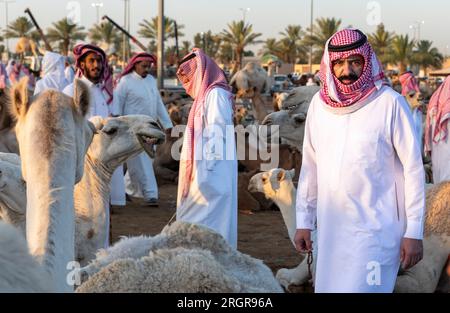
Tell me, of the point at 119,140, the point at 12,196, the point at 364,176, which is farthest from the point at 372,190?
the point at 119,140

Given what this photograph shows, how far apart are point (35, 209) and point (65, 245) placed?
0.70ft

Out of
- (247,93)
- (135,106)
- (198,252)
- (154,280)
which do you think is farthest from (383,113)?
(247,93)

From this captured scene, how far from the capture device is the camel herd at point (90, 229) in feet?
10.6

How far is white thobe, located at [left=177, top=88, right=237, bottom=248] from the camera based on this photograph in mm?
6410

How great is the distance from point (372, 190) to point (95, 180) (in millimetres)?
2619

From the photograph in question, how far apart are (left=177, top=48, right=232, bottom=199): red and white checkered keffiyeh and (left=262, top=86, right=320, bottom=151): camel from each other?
2.83 metres

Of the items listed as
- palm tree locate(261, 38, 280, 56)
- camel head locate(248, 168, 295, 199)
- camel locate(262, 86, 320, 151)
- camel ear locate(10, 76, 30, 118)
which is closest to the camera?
camel ear locate(10, 76, 30, 118)

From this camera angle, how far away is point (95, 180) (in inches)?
241

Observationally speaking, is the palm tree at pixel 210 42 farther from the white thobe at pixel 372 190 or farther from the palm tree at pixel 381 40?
the white thobe at pixel 372 190

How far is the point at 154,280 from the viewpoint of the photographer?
346 centimetres

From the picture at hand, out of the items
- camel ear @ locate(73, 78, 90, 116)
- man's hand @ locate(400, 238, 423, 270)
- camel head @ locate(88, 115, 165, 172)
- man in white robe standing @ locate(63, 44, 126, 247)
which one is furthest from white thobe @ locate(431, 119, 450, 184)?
camel ear @ locate(73, 78, 90, 116)

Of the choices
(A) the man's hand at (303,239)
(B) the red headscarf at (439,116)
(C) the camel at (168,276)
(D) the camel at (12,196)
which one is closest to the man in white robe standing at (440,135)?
(B) the red headscarf at (439,116)

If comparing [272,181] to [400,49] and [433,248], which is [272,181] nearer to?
[433,248]

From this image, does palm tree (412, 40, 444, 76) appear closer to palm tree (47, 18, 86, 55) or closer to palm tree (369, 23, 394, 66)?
palm tree (369, 23, 394, 66)
